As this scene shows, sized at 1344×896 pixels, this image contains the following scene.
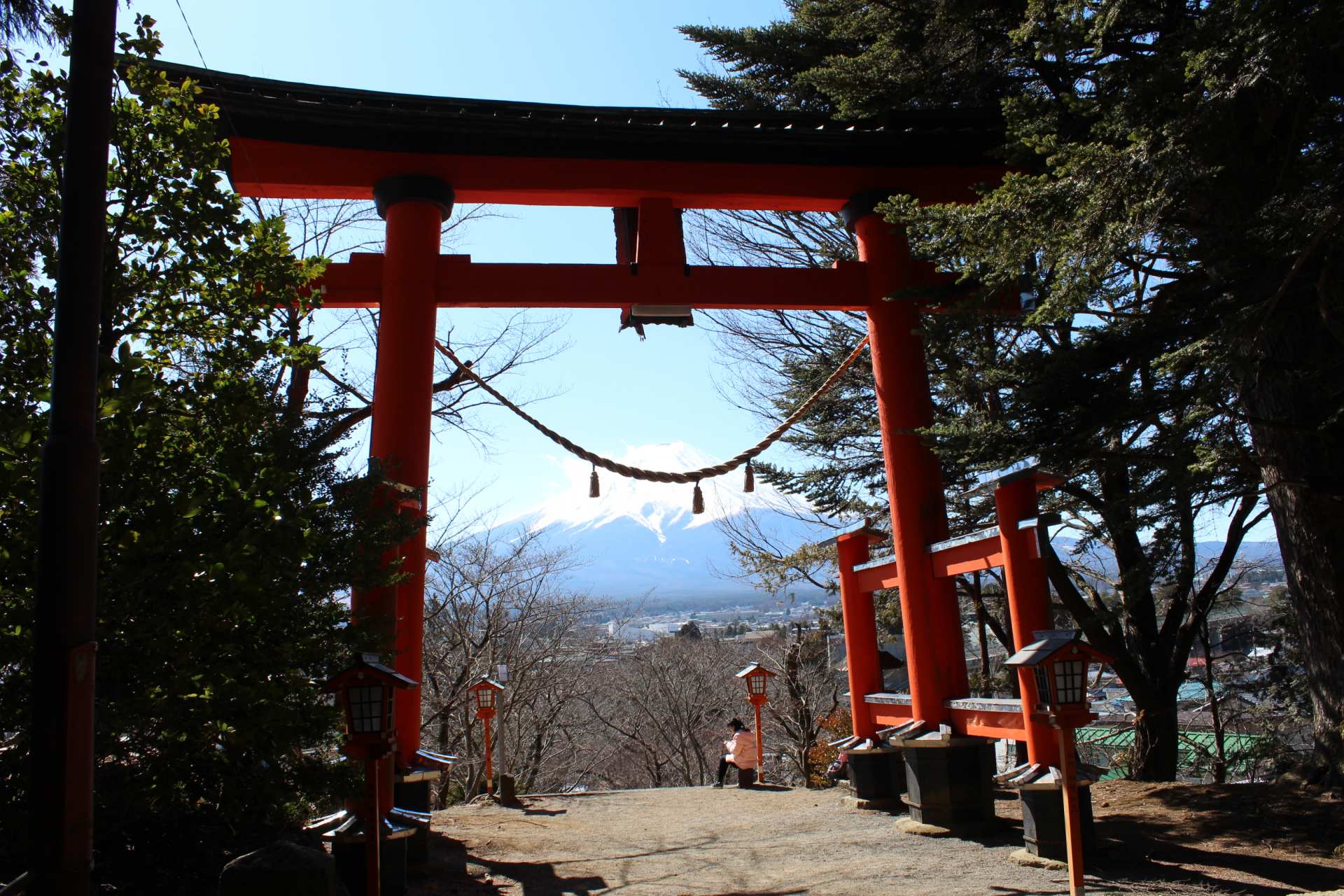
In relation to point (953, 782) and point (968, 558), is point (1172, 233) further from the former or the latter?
point (953, 782)

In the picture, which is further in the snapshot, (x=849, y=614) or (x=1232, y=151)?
(x=849, y=614)

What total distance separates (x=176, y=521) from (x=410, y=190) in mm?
3787

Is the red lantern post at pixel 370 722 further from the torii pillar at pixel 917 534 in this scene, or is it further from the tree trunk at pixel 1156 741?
the tree trunk at pixel 1156 741

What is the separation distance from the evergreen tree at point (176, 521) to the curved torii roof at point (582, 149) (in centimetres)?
241

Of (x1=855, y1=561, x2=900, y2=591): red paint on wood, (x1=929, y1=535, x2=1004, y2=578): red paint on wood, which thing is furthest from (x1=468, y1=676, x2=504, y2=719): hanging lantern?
(x1=929, y1=535, x2=1004, y2=578): red paint on wood

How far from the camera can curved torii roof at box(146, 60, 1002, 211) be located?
6523 mm

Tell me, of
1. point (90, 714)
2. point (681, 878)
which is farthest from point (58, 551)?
point (681, 878)

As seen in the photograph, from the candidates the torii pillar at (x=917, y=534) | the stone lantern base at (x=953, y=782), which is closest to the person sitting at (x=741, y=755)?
the torii pillar at (x=917, y=534)

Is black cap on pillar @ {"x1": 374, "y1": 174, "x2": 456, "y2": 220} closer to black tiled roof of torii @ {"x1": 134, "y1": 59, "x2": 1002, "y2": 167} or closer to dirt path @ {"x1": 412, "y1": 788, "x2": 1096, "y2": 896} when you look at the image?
black tiled roof of torii @ {"x1": 134, "y1": 59, "x2": 1002, "y2": 167}

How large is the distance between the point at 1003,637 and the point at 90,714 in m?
10.3

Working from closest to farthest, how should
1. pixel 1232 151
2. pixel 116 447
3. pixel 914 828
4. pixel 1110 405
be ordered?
pixel 116 447 < pixel 1232 151 < pixel 1110 405 < pixel 914 828

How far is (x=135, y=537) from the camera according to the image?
Answer: 12.0 ft

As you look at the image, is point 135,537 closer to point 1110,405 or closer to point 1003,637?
point 1110,405

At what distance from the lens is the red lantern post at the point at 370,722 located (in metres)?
4.32
